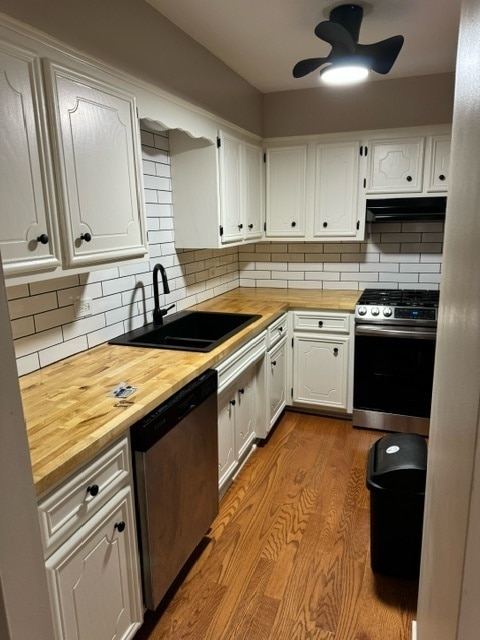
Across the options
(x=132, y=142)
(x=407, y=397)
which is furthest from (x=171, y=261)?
(x=407, y=397)

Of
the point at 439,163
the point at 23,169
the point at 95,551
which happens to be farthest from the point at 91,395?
the point at 439,163

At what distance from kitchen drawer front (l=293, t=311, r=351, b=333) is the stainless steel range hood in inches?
30.9

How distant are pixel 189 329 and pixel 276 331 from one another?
626 mm

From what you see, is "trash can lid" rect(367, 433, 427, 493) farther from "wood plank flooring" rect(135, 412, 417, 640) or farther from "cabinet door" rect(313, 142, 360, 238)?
"cabinet door" rect(313, 142, 360, 238)

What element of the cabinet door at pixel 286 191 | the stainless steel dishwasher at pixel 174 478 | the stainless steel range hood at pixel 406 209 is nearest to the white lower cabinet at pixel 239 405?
the stainless steel dishwasher at pixel 174 478

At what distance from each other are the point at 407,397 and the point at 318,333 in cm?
76

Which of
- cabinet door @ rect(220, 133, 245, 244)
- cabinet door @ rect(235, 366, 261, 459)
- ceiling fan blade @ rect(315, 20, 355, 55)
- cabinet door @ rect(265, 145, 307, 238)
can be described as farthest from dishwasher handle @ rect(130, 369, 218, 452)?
cabinet door @ rect(265, 145, 307, 238)

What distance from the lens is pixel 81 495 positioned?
1.27m

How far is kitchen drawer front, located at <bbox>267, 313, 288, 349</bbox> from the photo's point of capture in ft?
9.64

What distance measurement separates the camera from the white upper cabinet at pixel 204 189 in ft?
8.81

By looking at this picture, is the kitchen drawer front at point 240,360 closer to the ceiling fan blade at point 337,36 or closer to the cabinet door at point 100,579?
the cabinet door at point 100,579

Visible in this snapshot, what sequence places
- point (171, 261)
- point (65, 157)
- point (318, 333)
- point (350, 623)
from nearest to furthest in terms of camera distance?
point (65, 157) < point (350, 623) < point (171, 261) < point (318, 333)

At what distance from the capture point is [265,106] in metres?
3.54

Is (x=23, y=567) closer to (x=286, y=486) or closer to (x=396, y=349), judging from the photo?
(x=286, y=486)
